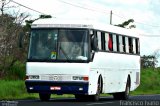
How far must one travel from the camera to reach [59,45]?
27469mm

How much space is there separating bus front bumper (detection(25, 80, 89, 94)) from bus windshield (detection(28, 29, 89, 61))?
0.91 m

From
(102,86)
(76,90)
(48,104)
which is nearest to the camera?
(48,104)

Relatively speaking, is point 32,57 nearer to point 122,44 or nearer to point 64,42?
point 64,42

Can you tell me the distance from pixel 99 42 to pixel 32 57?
2.98m

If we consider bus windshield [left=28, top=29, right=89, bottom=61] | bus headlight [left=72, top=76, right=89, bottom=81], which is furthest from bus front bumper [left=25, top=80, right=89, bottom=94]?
bus windshield [left=28, top=29, right=89, bottom=61]

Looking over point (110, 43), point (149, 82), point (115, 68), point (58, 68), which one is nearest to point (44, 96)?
point (58, 68)

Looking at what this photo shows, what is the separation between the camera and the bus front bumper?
27.1 metres

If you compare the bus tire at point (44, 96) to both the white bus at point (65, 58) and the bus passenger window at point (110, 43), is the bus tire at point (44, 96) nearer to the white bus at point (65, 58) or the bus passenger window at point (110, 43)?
the white bus at point (65, 58)

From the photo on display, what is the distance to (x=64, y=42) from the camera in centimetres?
2752

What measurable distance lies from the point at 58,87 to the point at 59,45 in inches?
63.7

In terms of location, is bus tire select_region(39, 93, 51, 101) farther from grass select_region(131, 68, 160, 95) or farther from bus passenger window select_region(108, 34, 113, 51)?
grass select_region(131, 68, 160, 95)

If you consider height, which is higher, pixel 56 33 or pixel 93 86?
pixel 56 33

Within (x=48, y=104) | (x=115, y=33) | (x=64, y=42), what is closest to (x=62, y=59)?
(x=64, y=42)

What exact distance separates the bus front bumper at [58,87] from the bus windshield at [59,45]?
3.00 ft
